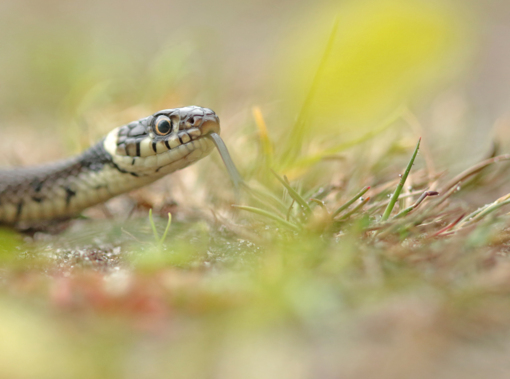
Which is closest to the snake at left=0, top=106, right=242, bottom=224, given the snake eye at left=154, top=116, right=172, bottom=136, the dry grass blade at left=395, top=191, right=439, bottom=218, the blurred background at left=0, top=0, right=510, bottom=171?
the snake eye at left=154, top=116, right=172, bottom=136

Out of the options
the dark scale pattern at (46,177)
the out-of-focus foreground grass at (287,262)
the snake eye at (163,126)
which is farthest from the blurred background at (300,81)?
the snake eye at (163,126)

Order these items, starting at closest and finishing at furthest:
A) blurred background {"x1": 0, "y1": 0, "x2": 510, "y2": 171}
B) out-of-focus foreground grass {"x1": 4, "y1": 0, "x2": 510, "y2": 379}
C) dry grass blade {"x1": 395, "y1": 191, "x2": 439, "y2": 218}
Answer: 1. out-of-focus foreground grass {"x1": 4, "y1": 0, "x2": 510, "y2": 379}
2. dry grass blade {"x1": 395, "y1": 191, "x2": 439, "y2": 218}
3. blurred background {"x1": 0, "y1": 0, "x2": 510, "y2": 171}

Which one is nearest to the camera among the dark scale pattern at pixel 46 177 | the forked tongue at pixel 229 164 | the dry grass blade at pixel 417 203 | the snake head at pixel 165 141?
the dry grass blade at pixel 417 203

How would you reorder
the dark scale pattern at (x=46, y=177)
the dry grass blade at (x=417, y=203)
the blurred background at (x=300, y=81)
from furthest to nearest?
the blurred background at (x=300, y=81), the dark scale pattern at (x=46, y=177), the dry grass blade at (x=417, y=203)

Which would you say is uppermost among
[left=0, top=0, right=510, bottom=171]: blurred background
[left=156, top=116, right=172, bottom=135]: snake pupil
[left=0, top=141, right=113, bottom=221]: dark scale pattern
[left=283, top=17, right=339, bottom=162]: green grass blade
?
[left=0, top=0, right=510, bottom=171]: blurred background

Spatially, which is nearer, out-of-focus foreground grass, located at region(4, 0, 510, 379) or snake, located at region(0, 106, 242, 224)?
out-of-focus foreground grass, located at region(4, 0, 510, 379)

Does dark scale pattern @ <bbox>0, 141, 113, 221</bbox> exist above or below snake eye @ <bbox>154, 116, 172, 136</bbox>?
above

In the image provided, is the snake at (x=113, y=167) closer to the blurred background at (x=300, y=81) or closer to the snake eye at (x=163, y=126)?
the snake eye at (x=163, y=126)

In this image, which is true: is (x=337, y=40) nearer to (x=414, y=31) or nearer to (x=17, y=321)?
(x=414, y=31)

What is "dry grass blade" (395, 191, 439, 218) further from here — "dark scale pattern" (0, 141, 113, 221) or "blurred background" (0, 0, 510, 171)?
"dark scale pattern" (0, 141, 113, 221)
